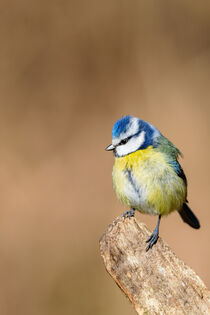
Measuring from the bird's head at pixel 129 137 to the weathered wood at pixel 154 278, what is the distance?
91cm

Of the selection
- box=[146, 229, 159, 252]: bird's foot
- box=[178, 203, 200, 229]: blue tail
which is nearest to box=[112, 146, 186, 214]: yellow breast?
box=[178, 203, 200, 229]: blue tail

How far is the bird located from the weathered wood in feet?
2.40

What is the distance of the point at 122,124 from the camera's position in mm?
2920

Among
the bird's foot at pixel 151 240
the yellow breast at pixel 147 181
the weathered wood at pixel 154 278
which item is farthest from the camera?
the yellow breast at pixel 147 181

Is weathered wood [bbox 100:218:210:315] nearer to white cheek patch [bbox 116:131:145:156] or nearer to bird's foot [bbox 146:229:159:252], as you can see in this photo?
bird's foot [bbox 146:229:159:252]

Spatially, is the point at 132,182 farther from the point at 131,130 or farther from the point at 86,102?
the point at 86,102

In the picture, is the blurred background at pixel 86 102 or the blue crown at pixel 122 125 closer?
the blue crown at pixel 122 125

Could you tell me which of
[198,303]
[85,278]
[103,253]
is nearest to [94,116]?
[85,278]

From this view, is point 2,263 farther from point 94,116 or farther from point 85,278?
point 94,116

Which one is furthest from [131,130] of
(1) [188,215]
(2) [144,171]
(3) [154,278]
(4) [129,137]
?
(3) [154,278]

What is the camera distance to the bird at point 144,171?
2.85 meters

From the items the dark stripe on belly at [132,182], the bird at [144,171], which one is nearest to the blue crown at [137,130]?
the bird at [144,171]

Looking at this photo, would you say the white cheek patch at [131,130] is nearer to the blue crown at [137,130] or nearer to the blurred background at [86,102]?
the blue crown at [137,130]

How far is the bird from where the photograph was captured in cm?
285
